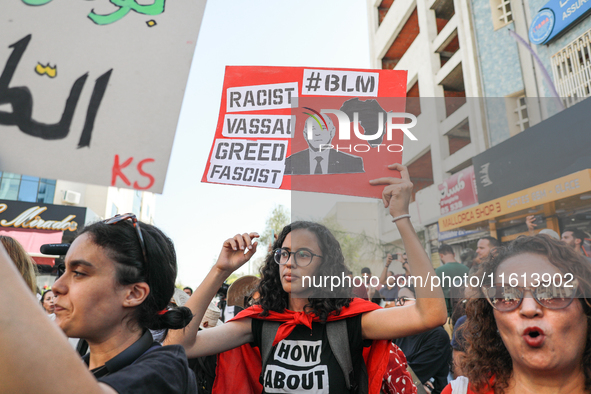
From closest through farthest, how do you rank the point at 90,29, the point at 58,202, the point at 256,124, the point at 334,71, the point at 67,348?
the point at 67,348, the point at 90,29, the point at 334,71, the point at 256,124, the point at 58,202

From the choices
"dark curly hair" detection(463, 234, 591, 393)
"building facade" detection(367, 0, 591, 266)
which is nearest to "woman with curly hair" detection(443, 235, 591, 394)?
"dark curly hair" detection(463, 234, 591, 393)

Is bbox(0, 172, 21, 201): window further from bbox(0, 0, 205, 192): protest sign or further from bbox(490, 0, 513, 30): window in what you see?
bbox(0, 0, 205, 192): protest sign

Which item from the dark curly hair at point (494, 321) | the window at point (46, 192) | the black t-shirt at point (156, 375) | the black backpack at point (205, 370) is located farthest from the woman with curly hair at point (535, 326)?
the window at point (46, 192)

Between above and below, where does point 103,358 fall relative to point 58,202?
below

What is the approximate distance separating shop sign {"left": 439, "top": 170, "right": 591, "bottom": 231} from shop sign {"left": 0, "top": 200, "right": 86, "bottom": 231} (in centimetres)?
1988

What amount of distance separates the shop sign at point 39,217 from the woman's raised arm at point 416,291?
2172 centimetres

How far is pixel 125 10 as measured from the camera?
4.07ft

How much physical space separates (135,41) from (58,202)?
1191 inches

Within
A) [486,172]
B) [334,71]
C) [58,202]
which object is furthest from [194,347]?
[58,202]

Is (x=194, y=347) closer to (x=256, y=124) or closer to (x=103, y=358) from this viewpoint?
(x=103, y=358)

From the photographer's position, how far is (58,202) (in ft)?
89.0

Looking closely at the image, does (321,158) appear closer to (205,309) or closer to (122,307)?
(205,309)

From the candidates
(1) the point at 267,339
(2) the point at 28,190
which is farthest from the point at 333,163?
(2) the point at 28,190

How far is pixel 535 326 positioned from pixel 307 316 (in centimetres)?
110
